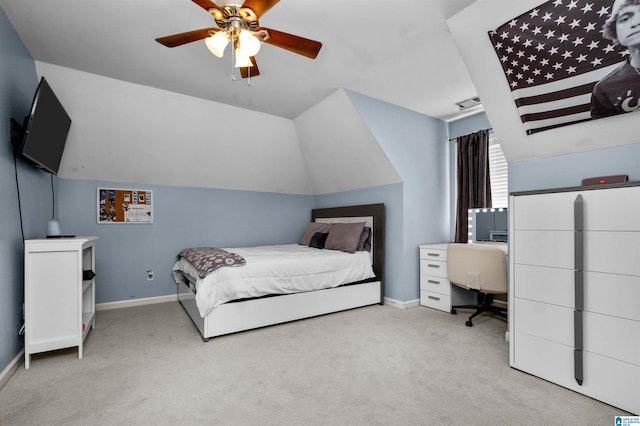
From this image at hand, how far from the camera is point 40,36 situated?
2340mm

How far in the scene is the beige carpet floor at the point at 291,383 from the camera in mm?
1611

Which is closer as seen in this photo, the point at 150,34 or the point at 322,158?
the point at 150,34

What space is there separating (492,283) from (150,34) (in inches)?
145

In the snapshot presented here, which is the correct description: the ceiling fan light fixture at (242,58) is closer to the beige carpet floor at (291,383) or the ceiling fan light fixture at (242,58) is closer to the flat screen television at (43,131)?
the flat screen television at (43,131)

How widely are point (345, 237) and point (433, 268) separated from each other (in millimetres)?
1120

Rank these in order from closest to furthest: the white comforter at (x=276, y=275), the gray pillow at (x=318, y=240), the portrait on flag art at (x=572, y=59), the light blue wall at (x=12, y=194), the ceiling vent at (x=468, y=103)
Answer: the portrait on flag art at (x=572, y=59), the light blue wall at (x=12, y=194), the white comforter at (x=276, y=275), the ceiling vent at (x=468, y=103), the gray pillow at (x=318, y=240)

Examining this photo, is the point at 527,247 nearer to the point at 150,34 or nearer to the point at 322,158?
the point at 322,158

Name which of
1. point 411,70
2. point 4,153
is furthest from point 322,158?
point 4,153

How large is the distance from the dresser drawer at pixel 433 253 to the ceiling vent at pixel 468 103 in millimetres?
1751

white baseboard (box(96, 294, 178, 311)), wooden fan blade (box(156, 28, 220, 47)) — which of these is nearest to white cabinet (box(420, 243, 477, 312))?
wooden fan blade (box(156, 28, 220, 47))

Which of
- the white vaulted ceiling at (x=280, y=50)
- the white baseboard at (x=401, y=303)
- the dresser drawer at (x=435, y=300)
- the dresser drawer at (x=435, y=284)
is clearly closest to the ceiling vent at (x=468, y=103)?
the white vaulted ceiling at (x=280, y=50)

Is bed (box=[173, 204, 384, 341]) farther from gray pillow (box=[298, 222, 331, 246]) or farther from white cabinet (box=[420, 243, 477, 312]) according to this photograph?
white cabinet (box=[420, 243, 477, 312])

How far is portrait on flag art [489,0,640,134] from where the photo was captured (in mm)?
1748

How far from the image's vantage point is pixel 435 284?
3.56 meters
